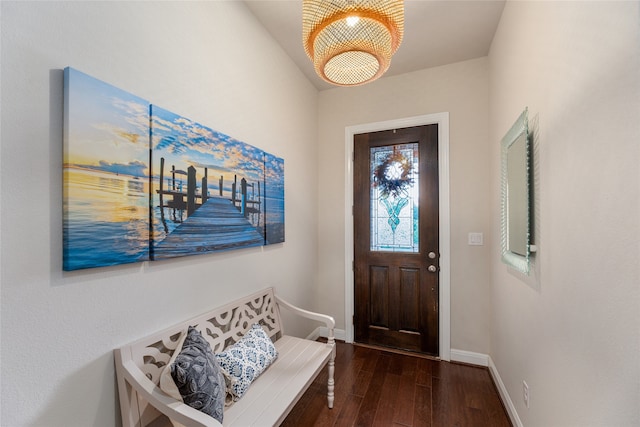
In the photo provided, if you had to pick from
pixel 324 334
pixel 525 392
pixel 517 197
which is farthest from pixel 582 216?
pixel 324 334

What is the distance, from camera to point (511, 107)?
6.21ft

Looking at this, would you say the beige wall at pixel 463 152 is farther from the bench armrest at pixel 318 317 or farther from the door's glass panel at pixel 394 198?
the bench armrest at pixel 318 317

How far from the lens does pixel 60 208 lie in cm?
99

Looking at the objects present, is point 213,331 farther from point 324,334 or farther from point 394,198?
point 394,198

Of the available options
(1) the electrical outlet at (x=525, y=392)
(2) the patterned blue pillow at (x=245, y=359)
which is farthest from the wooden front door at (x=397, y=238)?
(2) the patterned blue pillow at (x=245, y=359)

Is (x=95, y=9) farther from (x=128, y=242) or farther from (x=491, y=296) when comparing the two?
(x=491, y=296)

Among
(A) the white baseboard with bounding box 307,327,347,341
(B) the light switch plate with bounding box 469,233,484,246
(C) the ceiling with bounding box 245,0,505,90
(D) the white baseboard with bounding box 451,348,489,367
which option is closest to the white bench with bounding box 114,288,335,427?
(A) the white baseboard with bounding box 307,327,347,341

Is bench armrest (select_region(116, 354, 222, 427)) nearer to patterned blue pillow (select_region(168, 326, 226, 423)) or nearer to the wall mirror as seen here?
patterned blue pillow (select_region(168, 326, 226, 423))

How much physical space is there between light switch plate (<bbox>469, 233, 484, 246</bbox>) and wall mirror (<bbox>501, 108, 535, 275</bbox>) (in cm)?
58

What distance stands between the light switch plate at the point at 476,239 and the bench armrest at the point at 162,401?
96.9 inches

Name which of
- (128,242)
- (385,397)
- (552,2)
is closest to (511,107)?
(552,2)

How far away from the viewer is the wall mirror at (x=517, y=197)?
59.3 inches

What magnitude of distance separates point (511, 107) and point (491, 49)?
0.94 m

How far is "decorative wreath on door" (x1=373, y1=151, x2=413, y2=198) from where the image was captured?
111 inches
